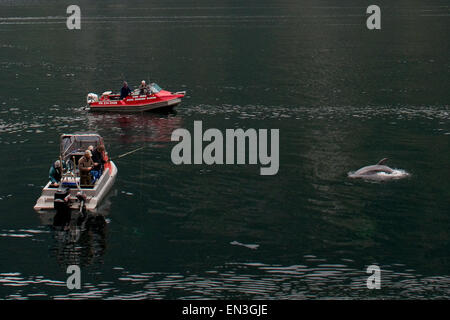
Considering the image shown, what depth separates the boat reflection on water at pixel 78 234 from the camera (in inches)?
1457

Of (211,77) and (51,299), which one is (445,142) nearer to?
(51,299)

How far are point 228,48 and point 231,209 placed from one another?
107834 mm

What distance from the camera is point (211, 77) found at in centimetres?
11038

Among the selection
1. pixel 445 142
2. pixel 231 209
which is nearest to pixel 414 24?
pixel 445 142

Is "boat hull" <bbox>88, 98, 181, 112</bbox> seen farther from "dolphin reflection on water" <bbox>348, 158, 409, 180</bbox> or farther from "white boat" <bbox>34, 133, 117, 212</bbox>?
"dolphin reflection on water" <bbox>348, 158, 409, 180</bbox>

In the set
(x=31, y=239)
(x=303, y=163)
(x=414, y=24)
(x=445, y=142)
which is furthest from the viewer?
(x=414, y=24)

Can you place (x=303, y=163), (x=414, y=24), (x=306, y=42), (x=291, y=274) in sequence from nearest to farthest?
(x=291, y=274) → (x=303, y=163) → (x=306, y=42) → (x=414, y=24)

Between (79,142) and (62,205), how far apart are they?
12570mm

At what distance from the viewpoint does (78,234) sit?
40.4m

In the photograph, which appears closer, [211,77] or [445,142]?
[445,142]

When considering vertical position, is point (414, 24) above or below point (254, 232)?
above

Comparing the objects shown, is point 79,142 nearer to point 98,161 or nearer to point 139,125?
point 98,161

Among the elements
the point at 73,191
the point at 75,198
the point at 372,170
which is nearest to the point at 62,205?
the point at 75,198

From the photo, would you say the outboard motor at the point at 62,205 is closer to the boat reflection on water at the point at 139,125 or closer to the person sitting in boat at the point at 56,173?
the person sitting in boat at the point at 56,173
